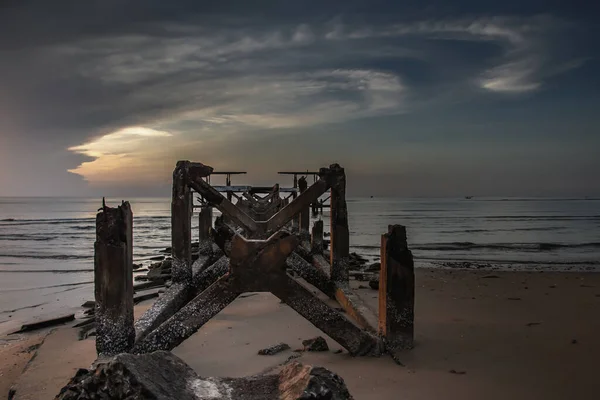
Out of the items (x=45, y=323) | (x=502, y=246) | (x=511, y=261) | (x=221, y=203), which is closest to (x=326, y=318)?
(x=221, y=203)

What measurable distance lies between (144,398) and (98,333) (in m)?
2.73

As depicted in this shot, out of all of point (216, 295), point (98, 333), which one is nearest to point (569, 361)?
point (216, 295)

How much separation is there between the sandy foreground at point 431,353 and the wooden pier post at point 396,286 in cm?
27

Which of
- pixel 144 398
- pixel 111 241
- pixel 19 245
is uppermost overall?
pixel 111 241

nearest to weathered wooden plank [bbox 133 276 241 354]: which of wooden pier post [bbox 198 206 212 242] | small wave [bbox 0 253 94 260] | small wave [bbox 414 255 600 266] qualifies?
wooden pier post [bbox 198 206 212 242]

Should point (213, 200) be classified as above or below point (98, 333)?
above

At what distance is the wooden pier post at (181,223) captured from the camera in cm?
723

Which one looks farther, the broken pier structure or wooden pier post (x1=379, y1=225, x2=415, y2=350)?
wooden pier post (x1=379, y1=225, x2=415, y2=350)

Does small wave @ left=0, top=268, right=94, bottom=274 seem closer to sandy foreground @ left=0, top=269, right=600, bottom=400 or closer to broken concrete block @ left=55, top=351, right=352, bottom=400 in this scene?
sandy foreground @ left=0, top=269, right=600, bottom=400

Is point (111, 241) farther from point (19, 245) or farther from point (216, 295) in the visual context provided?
point (19, 245)

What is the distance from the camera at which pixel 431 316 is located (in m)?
7.21

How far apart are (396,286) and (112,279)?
2.78 m

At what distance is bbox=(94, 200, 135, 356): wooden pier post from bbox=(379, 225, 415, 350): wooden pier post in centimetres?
255

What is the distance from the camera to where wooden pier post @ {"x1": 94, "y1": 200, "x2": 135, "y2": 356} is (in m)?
3.99
